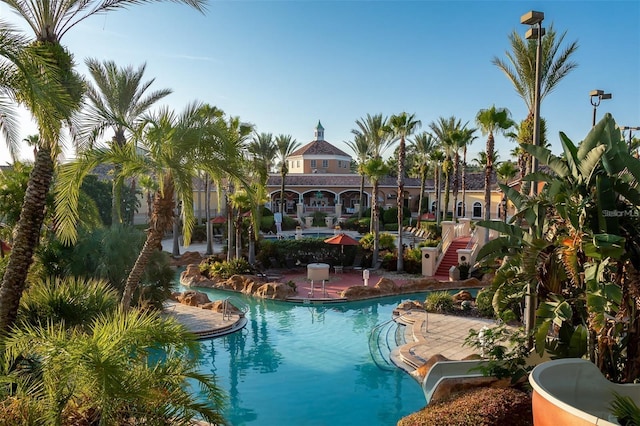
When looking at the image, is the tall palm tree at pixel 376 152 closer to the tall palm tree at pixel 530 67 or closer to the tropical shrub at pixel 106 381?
the tall palm tree at pixel 530 67

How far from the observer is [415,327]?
1445 centimetres

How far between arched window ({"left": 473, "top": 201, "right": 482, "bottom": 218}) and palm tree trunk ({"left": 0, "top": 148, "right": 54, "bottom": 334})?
141 ft

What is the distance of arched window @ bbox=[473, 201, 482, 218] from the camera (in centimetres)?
4591

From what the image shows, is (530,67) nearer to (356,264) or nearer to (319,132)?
(356,264)

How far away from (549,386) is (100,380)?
552 centimetres

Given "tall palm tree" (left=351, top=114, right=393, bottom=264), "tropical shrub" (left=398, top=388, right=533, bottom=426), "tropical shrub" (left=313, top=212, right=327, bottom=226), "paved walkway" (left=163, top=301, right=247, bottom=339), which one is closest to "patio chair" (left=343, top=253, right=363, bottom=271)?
"tall palm tree" (left=351, top=114, right=393, bottom=264)

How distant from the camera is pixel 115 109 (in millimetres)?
22156

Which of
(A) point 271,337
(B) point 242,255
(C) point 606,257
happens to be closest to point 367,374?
(A) point 271,337

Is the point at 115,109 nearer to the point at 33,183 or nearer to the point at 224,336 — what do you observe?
the point at 224,336

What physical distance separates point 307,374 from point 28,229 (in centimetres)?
696

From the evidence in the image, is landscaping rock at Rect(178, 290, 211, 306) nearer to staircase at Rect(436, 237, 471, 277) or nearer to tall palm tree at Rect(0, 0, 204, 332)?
tall palm tree at Rect(0, 0, 204, 332)

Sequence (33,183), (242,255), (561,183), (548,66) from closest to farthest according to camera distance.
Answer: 1. (561,183)
2. (33,183)
3. (548,66)
4. (242,255)

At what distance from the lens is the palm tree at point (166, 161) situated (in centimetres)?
996

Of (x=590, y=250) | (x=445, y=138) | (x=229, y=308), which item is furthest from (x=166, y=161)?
(x=445, y=138)
